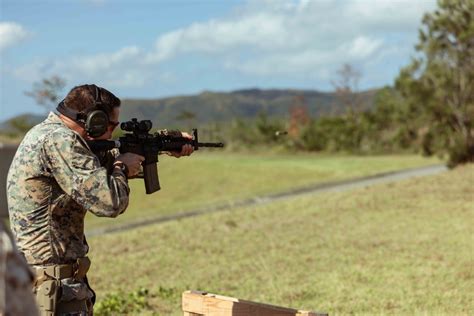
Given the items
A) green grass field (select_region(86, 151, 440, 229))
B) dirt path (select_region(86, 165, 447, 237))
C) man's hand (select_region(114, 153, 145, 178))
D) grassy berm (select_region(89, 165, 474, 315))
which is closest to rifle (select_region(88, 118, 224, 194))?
man's hand (select_region(114, 153, 145, 178))

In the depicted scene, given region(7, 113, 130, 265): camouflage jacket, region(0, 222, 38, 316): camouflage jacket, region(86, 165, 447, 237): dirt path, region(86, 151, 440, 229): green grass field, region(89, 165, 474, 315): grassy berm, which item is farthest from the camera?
region(86, 151, 440, 229): green grass field

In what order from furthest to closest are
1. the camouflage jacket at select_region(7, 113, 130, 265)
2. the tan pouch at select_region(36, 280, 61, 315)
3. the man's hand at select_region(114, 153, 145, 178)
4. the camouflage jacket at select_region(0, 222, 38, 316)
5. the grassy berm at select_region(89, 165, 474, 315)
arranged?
the grassy berm at select_region(89, 165, 474, 315) < the man's hand at select_region(114, 153, 145, 178) < the tan pouch at select_region(36, 280, 61, 315) < the camouflage jacket at select_region(7, 113, 130, 265) < the camouflage jacket at select_region(0, 222, 38, 316)

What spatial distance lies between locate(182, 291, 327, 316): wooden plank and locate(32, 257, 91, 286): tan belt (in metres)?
0.89

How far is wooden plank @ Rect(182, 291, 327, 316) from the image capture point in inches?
185

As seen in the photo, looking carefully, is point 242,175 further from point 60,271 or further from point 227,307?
point 60,271

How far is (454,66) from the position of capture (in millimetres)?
28703

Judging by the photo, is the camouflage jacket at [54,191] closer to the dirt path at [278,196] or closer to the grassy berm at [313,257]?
the grassy berm at [313,257]

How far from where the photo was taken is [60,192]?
176 inches

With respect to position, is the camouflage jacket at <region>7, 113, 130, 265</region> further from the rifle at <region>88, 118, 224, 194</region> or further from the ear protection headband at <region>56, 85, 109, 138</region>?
the rifle at <region>88, 118, 224, 194</region>

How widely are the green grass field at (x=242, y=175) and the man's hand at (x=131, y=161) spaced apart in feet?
71.4

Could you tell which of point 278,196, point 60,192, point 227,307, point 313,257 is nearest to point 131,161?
point 60,192

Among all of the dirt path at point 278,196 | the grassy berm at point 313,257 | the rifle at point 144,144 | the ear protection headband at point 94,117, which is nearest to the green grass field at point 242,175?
the dirt path at point 278,196

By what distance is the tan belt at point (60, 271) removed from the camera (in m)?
4.41

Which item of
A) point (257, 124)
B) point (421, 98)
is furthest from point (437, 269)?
point (257, 124)
